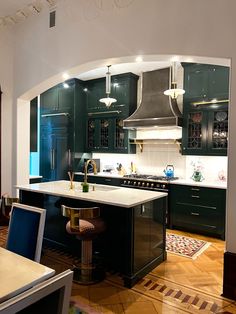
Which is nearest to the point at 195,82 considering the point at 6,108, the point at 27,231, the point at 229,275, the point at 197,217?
the point at 197,217

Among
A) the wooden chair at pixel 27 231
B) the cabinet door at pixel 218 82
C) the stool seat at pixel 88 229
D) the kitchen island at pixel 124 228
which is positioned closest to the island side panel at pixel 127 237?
the kitchen island at pixel 124 228

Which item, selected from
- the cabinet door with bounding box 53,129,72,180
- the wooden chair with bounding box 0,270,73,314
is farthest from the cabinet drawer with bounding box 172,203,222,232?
the wooden chair with bounding box 0,270,73,314

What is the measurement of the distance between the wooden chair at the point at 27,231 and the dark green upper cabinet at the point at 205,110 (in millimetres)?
3527

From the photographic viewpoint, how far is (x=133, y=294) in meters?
2.60

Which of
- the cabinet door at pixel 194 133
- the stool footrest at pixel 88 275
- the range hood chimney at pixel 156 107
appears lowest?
the stool footrest at pixel 88 275

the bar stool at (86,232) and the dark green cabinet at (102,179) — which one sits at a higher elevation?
the dark green cabinet at (102,179)

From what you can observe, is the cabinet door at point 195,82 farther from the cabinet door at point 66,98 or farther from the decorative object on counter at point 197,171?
the cabinet door at point 66,98

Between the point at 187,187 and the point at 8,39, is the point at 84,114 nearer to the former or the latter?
the point at 8,39

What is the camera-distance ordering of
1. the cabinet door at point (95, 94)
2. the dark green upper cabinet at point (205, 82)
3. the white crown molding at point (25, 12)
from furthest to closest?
the cabinet door at point (95, 94) < the dark green upper cabinet at point (205, 82) < the white crown molding at point (25, 12)

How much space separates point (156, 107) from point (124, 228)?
9.93 feet

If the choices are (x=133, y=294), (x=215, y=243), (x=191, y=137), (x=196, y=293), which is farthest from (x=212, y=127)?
(x=133, y=294)

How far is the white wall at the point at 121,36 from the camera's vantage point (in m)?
2.52

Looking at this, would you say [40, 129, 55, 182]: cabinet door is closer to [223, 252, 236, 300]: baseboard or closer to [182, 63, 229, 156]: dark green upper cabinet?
[182, 63, 229, 156]: dark green upper cabinet

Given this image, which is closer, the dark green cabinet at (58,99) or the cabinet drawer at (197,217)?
the cabinet drawer at (197,217)
